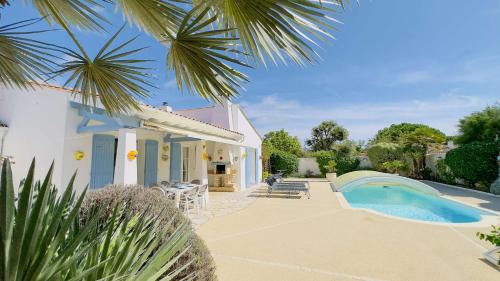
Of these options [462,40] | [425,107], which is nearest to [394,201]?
[462,40]

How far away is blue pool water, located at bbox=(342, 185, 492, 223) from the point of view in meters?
14.9

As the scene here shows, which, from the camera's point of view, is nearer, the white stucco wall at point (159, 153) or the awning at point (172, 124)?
the awning at point (172, 124)

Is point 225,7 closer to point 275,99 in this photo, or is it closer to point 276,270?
point 276,270

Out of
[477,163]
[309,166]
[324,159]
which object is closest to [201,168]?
[477,163]

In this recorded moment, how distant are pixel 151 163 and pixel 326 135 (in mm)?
47543

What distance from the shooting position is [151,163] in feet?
51.1

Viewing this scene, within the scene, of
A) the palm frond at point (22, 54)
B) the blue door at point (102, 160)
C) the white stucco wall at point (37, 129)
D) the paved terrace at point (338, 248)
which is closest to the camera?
the palm frond at point (22, 54)

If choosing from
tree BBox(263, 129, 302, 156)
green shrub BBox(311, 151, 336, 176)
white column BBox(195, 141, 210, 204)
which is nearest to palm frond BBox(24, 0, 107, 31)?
white column BBox(195, 141, 210, 204)

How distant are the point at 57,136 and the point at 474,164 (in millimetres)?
29976

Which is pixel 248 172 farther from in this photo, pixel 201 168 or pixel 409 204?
pixel 409 204

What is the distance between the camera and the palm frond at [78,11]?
402 cm

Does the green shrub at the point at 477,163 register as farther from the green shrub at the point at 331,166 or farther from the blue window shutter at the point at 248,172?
the blue window shutter at the point at 248,172

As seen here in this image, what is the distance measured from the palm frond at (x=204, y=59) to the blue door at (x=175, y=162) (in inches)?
547

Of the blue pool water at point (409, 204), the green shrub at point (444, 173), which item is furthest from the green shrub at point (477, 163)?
the blue pool water at point (409, 204)
